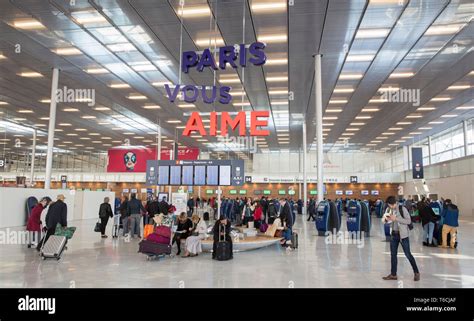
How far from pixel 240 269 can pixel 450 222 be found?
7.41m

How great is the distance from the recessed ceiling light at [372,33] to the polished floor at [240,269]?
772 centimetres

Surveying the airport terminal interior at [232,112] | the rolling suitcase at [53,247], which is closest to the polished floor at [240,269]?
the airport terminal interior at [232,112]

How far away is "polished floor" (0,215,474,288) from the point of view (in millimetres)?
6285

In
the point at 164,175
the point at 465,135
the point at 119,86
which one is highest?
the point at 119,86

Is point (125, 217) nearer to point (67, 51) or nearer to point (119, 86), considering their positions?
point (67, 51)

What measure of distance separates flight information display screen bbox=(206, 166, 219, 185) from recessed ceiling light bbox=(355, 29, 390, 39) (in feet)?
23.7

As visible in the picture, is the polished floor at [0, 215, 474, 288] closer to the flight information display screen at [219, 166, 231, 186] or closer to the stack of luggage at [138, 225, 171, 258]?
the stack of luggage at [138, 225, 171, 258]

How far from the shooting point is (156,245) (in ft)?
27.8

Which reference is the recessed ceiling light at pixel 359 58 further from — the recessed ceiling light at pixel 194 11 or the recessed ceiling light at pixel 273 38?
the recessed ceiling light at pixel 194 11

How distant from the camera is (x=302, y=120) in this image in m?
27.2

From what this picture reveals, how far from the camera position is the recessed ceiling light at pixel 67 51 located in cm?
1428

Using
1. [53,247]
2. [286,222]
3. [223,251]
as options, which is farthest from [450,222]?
[53,247]
